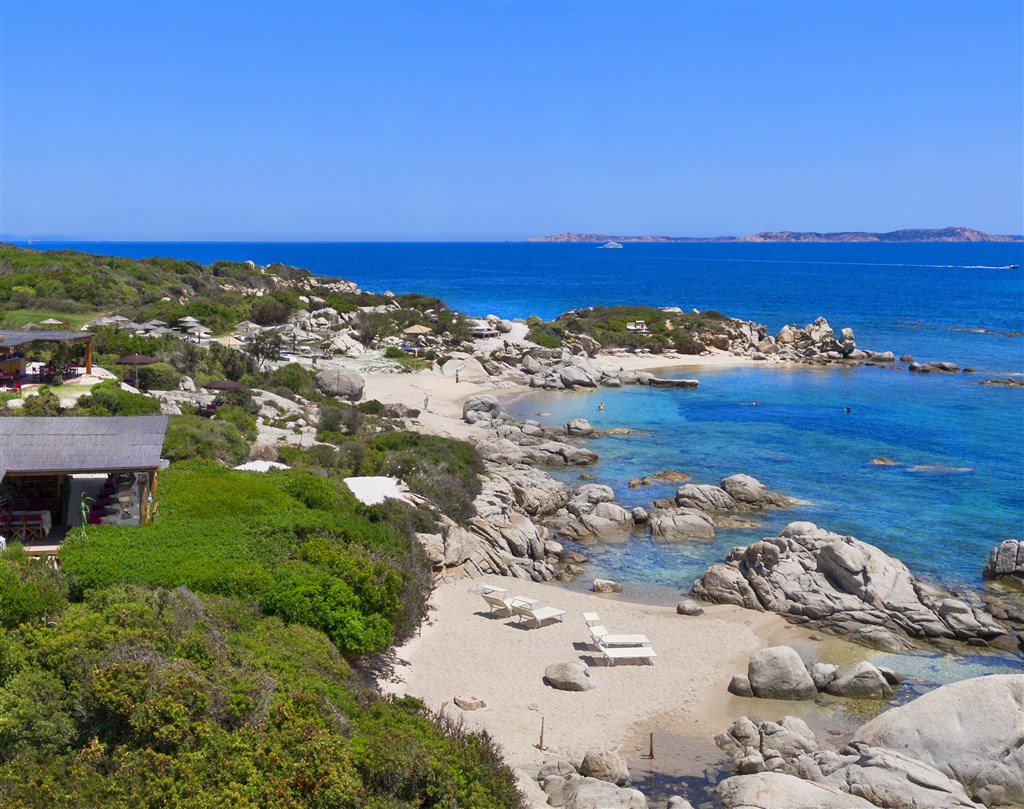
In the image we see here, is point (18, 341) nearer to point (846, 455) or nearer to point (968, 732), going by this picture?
point (968, 732)

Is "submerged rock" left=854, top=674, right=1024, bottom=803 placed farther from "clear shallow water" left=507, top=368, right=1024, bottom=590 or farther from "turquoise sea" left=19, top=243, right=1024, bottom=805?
"clear shallow water" left=507, top=368, right=1024, bottom=590

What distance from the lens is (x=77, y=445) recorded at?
18.8 metres

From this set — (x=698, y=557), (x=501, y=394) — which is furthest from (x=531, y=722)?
(x=501, y=394)

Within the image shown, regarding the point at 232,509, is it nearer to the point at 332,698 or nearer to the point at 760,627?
the point at 332,698

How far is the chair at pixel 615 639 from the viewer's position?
66.3 ft

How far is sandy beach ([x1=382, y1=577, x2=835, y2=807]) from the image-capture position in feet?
54.9

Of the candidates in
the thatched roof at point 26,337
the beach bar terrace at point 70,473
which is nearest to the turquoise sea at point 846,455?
the beach bar terrace at point 70,473

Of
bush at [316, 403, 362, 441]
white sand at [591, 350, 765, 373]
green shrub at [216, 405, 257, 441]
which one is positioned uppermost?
green shrub at [216, 405, 257, 441]

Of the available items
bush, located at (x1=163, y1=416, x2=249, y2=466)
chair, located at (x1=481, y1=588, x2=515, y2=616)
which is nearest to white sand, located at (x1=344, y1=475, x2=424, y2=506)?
Result: bush, located at (x1=163, y1=416, x2=249, y2=466)

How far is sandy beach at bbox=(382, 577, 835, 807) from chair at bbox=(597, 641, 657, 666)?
0.16 m

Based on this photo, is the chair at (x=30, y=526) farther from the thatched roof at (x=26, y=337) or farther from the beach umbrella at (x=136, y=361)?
the beach umbrella at (x=136, y=361)

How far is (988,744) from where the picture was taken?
596 inches

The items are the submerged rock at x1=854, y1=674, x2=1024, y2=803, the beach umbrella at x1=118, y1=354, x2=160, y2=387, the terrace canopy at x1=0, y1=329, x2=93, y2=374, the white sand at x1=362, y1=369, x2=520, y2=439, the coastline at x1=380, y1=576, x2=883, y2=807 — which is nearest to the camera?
the submerged rock at x1=854, y1=674, x2=1024, y2=803

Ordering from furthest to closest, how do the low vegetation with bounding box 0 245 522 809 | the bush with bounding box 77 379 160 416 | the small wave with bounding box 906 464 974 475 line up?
the small wave with bounding box 906 464 974 475 < the bush with bounding box 77 379 160 416 < the low vegetation with bounding box 0 245 522 809
